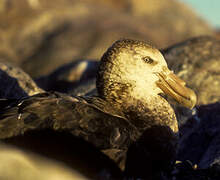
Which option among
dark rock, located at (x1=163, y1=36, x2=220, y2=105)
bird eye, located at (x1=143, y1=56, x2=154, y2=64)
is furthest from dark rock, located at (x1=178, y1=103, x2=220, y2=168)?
bird eye, located at (x1=143, y1=56, x2=154, y2=64)

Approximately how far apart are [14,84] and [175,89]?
2465 mm

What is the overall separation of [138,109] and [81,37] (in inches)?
400

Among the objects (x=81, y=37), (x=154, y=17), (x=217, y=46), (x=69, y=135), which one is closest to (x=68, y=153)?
(x=69, y=135)

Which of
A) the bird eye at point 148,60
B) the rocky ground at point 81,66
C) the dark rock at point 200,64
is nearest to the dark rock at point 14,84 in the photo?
the rocky ground at point 81,66

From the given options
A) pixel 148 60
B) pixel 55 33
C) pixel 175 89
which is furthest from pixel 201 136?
pixel 55 33

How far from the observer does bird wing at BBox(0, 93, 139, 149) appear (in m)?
3.56

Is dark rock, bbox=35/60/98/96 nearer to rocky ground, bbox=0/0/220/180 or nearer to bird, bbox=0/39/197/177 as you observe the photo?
rocky ground, bbox=0/0/220/180

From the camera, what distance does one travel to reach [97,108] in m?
3.95

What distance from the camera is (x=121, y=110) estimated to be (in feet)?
13.8

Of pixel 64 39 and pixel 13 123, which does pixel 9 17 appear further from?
pixel 13 123

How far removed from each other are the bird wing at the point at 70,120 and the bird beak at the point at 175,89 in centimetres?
65

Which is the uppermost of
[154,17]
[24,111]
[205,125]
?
[24,111]

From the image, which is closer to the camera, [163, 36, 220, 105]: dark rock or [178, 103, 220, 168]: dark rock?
[178, 103, 220, 168]: dark rock

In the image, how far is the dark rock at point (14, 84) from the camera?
588 centimetres
